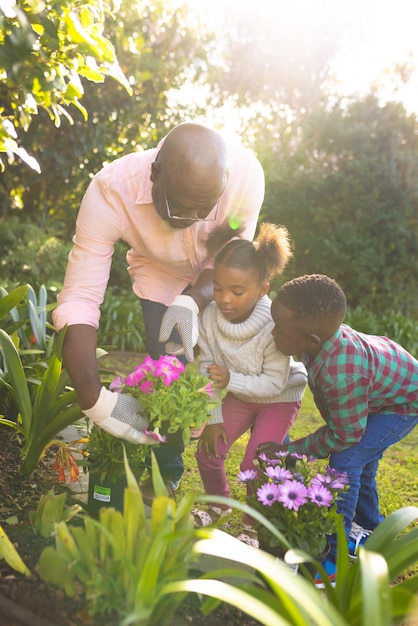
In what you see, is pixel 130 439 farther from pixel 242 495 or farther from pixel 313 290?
pixel 242 495

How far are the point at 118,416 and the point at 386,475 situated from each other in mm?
2279

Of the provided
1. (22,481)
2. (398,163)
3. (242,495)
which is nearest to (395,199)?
(398,163)

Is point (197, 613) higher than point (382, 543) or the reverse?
the reverse

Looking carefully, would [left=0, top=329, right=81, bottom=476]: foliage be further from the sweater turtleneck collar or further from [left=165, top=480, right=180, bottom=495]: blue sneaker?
the sweater turtleneck collar

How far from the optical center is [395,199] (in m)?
9.05

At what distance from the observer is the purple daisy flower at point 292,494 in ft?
6.63

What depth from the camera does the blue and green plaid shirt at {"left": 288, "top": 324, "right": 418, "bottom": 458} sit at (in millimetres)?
2553

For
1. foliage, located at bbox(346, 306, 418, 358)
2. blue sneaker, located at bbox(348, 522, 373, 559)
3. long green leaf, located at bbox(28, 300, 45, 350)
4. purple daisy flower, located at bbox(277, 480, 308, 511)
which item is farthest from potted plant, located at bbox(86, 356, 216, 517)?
foliage, located at bbox(346, 306, 418, 358)

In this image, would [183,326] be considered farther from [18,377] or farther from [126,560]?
[126,560]

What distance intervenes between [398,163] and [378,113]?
823mm

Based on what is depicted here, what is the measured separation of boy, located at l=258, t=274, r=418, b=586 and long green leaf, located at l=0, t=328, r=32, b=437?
3.60ft

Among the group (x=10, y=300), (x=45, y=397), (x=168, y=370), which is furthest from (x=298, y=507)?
(x=10, y=300)

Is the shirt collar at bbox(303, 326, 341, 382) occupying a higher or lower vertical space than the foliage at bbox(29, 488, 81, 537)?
higher

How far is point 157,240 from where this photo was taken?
2.86 meters
